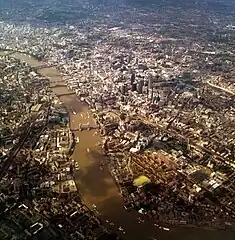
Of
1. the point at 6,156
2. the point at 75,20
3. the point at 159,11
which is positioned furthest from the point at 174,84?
the point at 159,11

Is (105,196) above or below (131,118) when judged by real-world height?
below

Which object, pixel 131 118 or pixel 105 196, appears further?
pixel 131 118

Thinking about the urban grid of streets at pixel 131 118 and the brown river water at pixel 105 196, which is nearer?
the brown river water at pixel 105 196

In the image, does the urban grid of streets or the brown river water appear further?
the urban grid of streets
